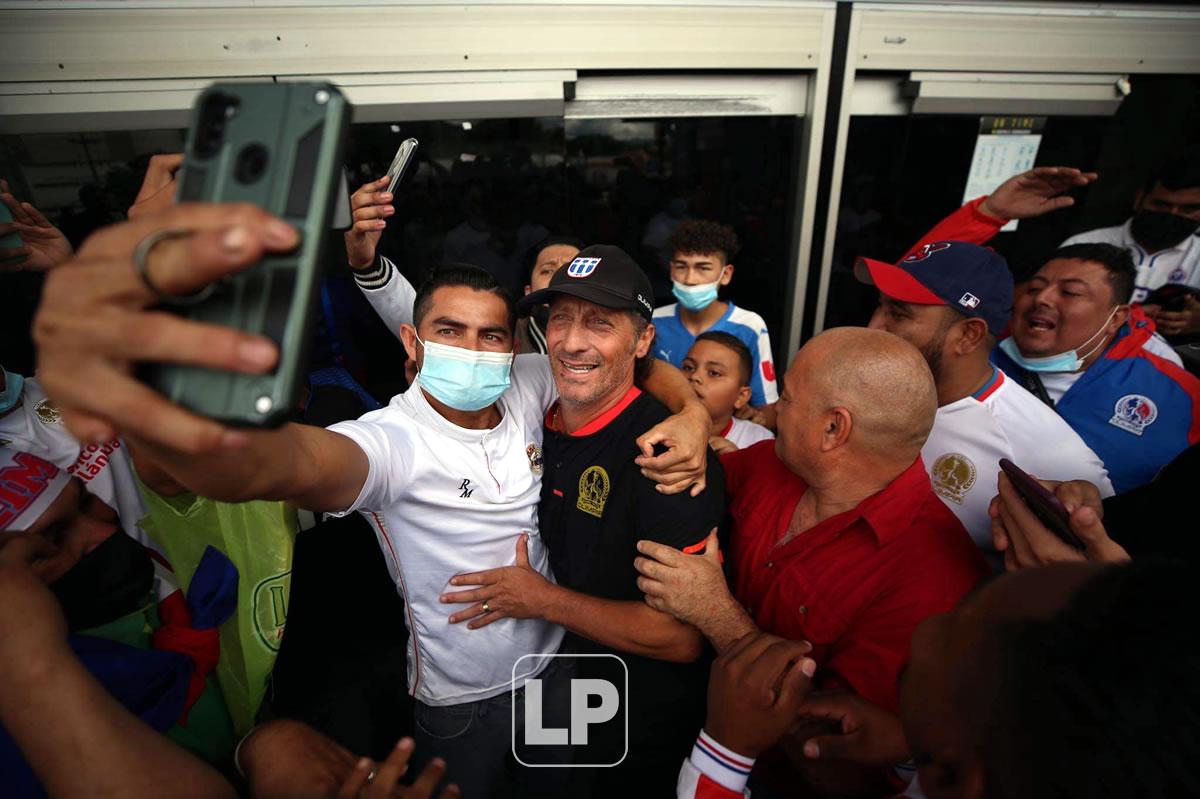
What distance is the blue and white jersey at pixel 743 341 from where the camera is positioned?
3352 mm

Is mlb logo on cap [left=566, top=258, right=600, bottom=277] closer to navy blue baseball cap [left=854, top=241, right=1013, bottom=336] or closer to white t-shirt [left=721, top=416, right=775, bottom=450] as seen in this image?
navy blue baseball cap [left=854, top=241, right=1013, bottom=336]

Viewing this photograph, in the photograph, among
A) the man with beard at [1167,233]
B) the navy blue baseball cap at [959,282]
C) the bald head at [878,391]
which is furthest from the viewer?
the man with beard at [1167,233]

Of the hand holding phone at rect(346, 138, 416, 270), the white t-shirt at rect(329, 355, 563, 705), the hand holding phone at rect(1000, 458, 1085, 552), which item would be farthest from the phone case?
the hand holding phone at rect(1000, 458, 1085, 552)

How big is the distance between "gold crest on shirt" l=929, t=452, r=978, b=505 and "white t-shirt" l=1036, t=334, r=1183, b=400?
1.00 m

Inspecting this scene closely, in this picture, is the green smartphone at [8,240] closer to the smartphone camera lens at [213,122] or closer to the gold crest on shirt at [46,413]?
the gold crest on shirt at [46,413]

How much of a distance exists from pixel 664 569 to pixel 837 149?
3.26 metres

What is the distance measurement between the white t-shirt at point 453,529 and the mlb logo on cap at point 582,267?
22.4 inches

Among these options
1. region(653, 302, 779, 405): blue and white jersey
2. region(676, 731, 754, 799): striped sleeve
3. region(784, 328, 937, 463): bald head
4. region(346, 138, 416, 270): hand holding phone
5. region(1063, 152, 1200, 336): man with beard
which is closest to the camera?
region(676, 731, 754, 799): striped sleeve

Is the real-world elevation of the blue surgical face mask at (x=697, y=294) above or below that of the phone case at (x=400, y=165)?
below

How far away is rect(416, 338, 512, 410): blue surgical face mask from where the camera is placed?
5.52 ft

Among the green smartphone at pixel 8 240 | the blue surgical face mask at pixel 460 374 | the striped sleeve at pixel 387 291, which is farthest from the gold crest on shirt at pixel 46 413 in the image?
the blue surgical face mask at pixel 460 374

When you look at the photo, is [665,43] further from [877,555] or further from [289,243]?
[289,243]

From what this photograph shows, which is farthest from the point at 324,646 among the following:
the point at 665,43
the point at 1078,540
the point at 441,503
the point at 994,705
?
the point at 665,43

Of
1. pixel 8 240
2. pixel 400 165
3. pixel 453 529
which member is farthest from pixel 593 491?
pixel 8 240
